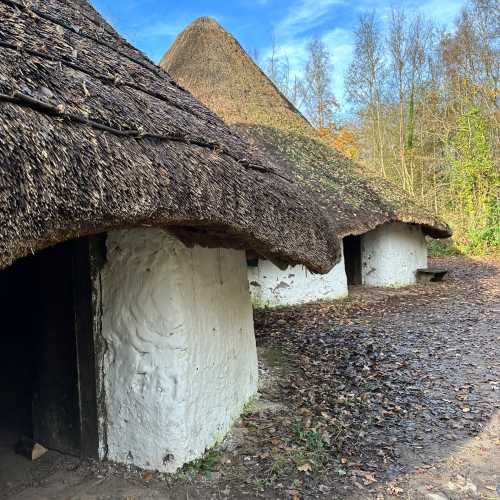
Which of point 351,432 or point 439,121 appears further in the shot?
point 439,121

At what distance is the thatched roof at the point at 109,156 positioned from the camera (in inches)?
68.4

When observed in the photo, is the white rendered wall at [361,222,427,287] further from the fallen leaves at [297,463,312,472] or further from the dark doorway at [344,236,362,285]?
the fallen leaves at [297,463,312,472]

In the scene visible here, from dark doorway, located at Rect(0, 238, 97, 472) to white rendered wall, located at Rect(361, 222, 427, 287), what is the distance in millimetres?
8772

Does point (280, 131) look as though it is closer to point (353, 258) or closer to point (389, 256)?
point (353, 258)

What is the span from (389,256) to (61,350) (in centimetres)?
897

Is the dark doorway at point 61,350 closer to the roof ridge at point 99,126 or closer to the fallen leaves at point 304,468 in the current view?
the roof ridge at point 99,126

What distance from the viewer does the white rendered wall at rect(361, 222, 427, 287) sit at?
10945 millimetres

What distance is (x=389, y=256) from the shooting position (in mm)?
10945

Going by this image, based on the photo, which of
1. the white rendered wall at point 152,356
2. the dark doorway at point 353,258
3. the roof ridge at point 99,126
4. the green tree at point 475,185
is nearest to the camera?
the roof ridge at point 99,126

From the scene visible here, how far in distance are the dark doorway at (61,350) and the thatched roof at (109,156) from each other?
0.83m

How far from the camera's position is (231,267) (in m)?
4.11

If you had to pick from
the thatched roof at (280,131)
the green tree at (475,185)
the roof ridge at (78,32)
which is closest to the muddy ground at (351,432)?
the roof ridge at (78,32)

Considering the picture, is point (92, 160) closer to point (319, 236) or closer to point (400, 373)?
point (319, 236)

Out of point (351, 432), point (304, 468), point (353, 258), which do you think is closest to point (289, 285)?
point (353, 258)
